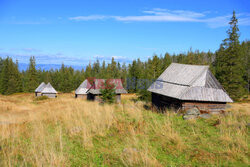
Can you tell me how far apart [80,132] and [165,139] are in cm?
344

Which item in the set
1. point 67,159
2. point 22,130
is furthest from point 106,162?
point 22,130

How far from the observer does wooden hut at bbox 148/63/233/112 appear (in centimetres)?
1767

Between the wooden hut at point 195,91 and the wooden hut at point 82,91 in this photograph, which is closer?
the wooden hut at point 195,91

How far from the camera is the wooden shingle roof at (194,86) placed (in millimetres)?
17648

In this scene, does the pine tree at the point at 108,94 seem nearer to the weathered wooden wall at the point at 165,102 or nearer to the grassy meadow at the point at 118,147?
the weathered wooden wall at the point at 165,102

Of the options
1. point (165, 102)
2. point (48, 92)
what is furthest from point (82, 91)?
point (165, 102)

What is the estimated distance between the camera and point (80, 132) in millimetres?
7801

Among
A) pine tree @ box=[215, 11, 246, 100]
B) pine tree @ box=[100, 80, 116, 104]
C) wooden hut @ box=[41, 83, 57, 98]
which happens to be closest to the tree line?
pine tree @ box=[215, 11, 246, 100]

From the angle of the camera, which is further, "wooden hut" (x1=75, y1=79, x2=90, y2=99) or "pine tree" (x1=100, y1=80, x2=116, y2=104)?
"wooden hut" (x1=75, y1=79, x2=90, y2=99)

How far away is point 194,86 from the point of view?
60.0ft

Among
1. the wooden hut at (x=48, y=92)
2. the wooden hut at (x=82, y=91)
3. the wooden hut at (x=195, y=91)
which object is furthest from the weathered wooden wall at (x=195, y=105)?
the wooden hut at (x=48, y=92)

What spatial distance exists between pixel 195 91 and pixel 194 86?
584 mm

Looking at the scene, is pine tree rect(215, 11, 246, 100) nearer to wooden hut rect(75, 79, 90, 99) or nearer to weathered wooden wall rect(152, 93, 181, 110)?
weathered wooden wall rect(152, 93, 181, 110)

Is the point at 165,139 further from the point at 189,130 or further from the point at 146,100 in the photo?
the point at 146,100
